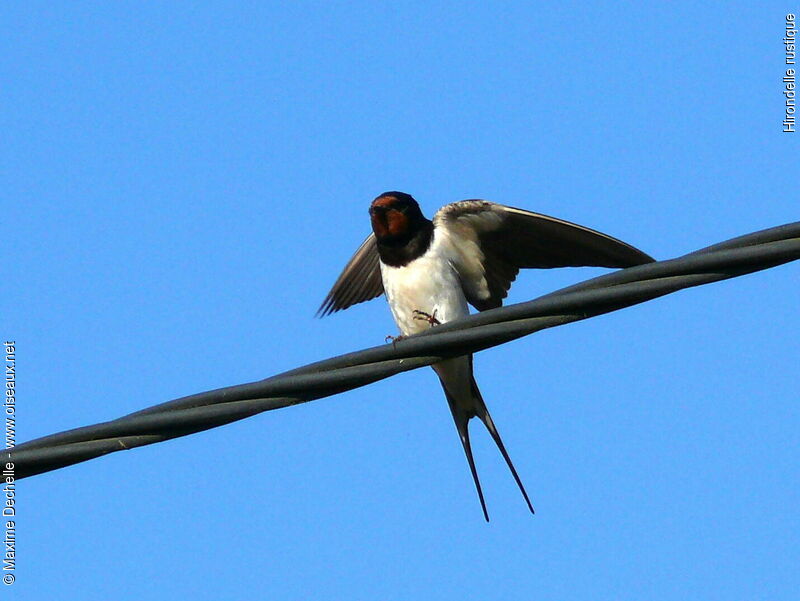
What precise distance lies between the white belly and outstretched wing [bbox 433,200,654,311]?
0.14 m

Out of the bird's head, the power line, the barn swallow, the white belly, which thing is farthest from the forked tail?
the power line

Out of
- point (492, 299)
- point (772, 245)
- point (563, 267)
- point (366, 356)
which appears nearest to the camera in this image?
point (772, 245)

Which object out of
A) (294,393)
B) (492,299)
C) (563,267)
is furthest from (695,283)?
(492,299)

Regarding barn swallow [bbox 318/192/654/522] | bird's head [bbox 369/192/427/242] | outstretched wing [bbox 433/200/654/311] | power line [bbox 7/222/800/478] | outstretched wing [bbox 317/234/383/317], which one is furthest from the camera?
outstretched wing [bbox 317/234/383/317]

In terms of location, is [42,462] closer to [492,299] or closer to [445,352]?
[445,352]

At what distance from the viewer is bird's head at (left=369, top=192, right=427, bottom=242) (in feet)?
16.4

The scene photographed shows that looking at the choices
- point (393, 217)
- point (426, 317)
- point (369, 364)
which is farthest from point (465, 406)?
point (369, 364)

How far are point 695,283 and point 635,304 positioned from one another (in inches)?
5.3

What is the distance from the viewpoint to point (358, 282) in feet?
19.4

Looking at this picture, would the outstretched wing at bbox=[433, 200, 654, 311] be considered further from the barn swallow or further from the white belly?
the white belly

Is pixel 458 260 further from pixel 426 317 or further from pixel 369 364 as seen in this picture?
pixel 369 364

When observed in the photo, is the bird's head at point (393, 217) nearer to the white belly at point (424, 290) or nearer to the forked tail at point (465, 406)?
the white belly at point (424, 290)

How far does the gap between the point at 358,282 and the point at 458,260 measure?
918 millimetres

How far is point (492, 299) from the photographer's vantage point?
5242 mm
